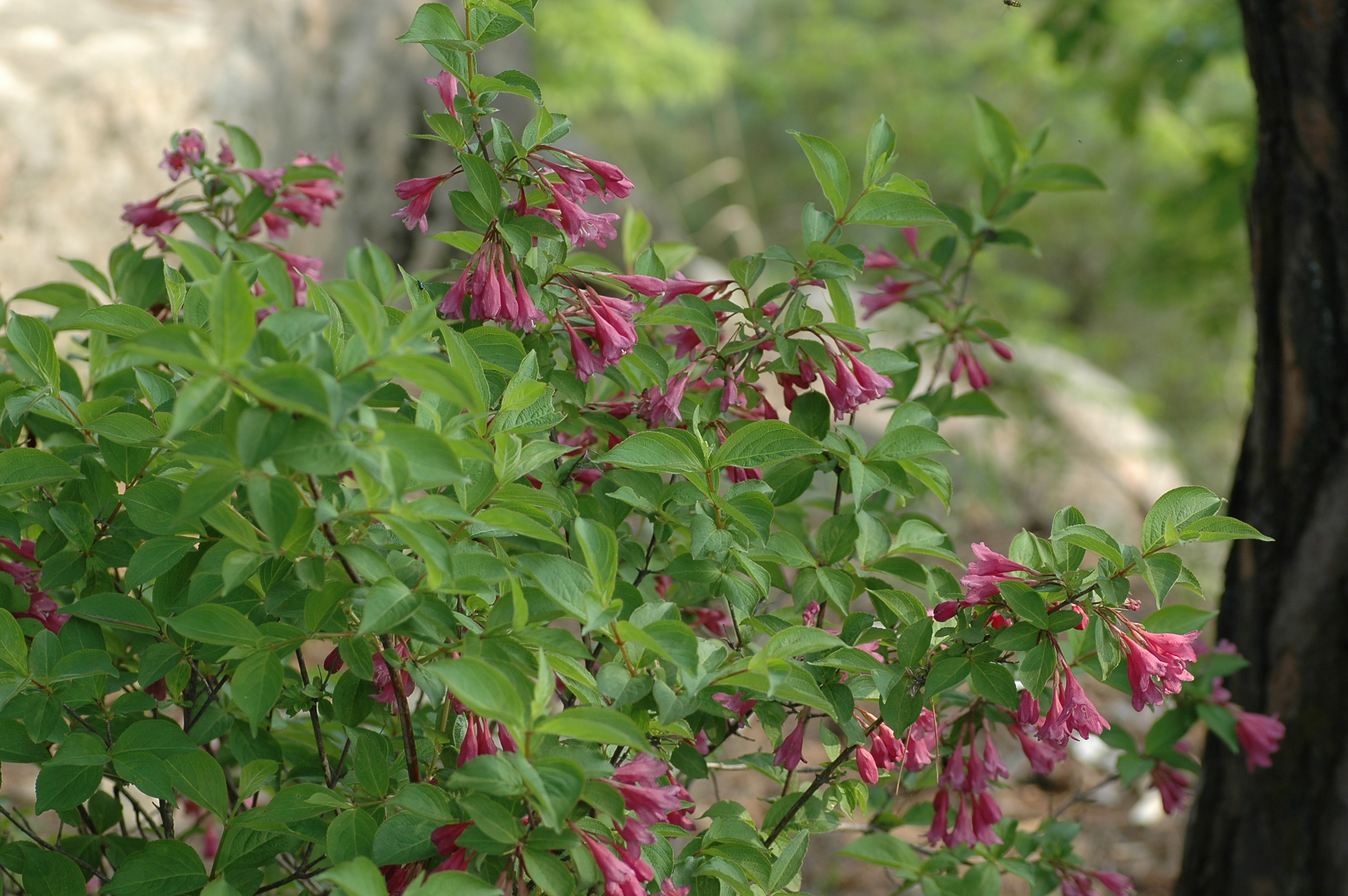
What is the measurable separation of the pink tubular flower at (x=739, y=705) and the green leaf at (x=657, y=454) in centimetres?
28

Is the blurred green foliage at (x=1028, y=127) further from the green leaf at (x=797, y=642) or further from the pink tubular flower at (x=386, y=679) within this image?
the pink tubular flower at (x=386, y=679)

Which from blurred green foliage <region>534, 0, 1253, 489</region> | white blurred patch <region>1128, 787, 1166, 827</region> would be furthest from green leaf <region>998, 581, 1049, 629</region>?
blurred green foliage <region>534, 0, 1253, 489</region>

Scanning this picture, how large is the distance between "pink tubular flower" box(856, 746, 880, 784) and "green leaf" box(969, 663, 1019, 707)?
0.54ft

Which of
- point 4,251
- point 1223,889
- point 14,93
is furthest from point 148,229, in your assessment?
point 1223,889

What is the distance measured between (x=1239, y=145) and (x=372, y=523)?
5.46 m

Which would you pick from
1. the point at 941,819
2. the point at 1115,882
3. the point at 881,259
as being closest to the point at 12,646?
the point at 941,819

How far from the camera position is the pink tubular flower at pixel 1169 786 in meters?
1.52

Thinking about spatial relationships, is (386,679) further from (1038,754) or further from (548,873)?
(1038,754)

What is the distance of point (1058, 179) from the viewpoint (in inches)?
57.2

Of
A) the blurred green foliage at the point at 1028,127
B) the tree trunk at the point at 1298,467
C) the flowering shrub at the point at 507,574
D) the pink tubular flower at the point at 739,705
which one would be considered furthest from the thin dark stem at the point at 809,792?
the blurred green foliage at the point at 1028,127

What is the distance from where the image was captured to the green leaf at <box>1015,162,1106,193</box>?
140cm

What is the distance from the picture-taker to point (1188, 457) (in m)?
6.76

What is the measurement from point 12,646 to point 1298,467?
76.7 inches

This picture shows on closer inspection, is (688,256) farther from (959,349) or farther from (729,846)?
(729,846)
